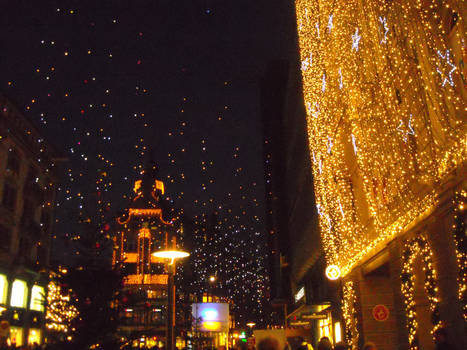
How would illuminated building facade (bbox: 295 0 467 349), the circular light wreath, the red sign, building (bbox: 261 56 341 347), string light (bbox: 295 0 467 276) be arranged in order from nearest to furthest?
1. illuminated building facade (bbox: 295 0 467 349)
2. string light (bbox: 295 0 467 276)
3. the circular light wreath
4. the red sign
5. building (bbox: 261 56 341 347)

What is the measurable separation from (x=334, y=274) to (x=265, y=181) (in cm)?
5368

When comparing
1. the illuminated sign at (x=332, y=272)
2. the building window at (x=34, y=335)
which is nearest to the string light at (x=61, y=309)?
the illuminated sign at (x=332, y=272)

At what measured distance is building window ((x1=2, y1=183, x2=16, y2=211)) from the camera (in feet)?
114

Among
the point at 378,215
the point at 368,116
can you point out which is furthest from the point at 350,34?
the point at 378,215

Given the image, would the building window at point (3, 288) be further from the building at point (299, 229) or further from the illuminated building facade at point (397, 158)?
the illuminated building facade at point (397, 158)

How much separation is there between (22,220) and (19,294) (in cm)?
535

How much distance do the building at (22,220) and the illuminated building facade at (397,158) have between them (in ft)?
71.0

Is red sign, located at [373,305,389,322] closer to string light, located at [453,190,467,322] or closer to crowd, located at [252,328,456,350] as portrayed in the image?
crowd, located at [252,328,456,350]

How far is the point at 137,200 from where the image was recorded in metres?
25.9

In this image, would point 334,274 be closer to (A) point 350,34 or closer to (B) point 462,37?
(A) point 350,34

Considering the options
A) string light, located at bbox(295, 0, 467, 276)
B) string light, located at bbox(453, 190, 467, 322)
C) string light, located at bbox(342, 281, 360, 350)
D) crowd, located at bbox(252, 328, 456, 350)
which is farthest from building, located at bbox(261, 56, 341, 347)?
string light, located at bbox(453, 190, 467, 322)

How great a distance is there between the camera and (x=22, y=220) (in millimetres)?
37531

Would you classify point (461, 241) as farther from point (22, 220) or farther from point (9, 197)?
point (22, 220)

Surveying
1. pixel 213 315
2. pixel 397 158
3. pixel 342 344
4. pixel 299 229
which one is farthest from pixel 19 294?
pixel 397 158
